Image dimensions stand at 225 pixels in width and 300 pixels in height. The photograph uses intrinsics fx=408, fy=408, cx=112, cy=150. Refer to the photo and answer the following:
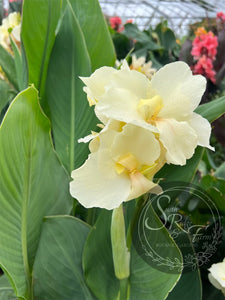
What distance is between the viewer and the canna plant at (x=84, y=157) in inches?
14.0

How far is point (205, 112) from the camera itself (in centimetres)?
48

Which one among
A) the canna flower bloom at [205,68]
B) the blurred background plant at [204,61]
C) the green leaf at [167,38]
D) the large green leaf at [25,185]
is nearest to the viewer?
the large green leaf at [25,185]

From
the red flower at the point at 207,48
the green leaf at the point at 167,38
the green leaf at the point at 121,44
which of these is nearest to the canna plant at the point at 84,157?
the red flower at the point at 207,48

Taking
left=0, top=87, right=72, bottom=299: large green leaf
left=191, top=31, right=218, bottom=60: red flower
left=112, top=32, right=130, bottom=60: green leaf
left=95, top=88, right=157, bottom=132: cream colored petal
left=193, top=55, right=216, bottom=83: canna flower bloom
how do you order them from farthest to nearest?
left=112, top=32, right=130, bottom=60: green leaf → left=191, top=31, right=218, bottom=60: red flower → left=193, top=55, right=216, bottom=83: canna flower bloom → left=0, top=87, right=72, bottom=299: large green leaf → left=95, top=88, right=157, bottom=132: cream colored petal

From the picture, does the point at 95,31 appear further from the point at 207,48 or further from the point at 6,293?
the point at 207,48

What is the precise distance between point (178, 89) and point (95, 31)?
314 mm

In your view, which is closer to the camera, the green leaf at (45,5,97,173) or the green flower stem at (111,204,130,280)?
the green flower stem at (111,204,130,280)

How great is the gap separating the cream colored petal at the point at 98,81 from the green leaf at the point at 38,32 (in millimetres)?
258

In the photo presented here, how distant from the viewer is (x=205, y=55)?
5.25 ft

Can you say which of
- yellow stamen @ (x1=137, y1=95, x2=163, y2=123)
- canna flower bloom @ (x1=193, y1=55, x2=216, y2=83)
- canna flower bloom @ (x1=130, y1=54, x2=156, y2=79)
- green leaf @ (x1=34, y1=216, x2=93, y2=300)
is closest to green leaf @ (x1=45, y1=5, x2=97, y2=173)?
green leaf @ (x1=34, y1=216, x2=93, y2=300)

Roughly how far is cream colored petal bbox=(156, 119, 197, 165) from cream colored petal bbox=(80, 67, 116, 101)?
6 cm

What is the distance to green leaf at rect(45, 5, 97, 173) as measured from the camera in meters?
0.59

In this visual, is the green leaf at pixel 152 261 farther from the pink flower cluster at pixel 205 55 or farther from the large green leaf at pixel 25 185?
the pink flower cluster at pixel 205 55

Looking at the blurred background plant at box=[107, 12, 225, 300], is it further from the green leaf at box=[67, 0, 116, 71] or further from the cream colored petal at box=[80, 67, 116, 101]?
the cream colored petal at box=[80, 67, 116, 101]
